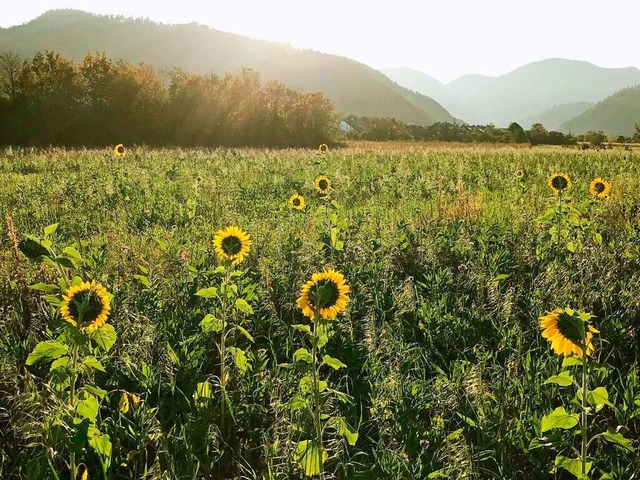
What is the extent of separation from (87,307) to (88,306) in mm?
15

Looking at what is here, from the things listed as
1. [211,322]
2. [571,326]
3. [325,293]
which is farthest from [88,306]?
[571,326]

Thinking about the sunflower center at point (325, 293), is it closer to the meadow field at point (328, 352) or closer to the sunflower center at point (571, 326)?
the meadow field at point (328, 352)

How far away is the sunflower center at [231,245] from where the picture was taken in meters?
2.43

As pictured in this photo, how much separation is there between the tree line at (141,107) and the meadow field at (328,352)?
109 feet

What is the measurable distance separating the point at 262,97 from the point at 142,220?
36073 millimetres

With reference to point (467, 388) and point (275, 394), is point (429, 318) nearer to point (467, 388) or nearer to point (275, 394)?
point (467, 388)

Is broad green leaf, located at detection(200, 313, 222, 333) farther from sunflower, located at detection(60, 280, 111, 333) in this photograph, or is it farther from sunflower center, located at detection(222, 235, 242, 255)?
sunflower, located at detection(60, 280, 111, 333)

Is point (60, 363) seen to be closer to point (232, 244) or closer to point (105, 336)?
point (105, 336)

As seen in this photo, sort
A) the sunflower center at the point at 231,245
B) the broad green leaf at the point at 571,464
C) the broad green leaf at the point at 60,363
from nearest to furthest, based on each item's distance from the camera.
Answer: the broad green leaf at the point at 571,464
the broad green leaf at the point at 60,363
the sunflower center at the point at 231,245

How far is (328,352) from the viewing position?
8.64 ft

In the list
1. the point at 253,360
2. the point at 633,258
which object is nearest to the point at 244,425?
the point at 253,360

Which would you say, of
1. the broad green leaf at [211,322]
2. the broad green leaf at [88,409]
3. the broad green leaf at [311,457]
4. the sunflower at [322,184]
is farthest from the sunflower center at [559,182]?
the broad green leaf at [88,409]

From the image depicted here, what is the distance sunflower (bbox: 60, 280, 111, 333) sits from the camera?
5.54 feet

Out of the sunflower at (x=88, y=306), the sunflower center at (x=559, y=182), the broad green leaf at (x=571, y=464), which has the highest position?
the sunflower center at (x=559, y=182)
